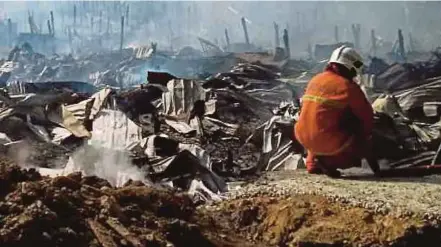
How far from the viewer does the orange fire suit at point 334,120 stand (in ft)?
24.5

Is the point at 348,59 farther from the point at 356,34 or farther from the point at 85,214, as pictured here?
the point at 356,34

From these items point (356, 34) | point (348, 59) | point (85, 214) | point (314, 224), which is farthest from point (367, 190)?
point (356, 34)

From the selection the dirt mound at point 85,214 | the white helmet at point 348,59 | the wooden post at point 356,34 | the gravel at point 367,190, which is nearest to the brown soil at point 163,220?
the dirt mound at point 85,214

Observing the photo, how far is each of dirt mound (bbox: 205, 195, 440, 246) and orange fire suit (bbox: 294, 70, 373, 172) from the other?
828mm

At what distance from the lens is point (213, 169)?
8.94 meters

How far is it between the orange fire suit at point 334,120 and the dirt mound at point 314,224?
0.83 metres

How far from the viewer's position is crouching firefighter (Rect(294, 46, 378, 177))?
294 inches

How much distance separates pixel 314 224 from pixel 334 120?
138 centimetres

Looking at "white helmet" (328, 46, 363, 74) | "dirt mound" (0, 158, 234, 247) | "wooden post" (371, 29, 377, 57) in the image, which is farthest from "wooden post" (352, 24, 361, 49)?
"dirt mound" (0, 158, 234, 247)

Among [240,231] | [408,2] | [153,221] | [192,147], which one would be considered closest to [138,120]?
[192,147]

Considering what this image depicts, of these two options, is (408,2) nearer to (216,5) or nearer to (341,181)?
(216,5)

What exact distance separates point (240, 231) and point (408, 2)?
1257 inches

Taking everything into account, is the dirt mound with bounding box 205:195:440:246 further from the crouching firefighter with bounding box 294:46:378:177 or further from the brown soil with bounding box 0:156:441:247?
the crouching firefighter with bounding box 294:46:378:177

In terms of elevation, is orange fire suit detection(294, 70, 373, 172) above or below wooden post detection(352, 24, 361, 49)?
above
